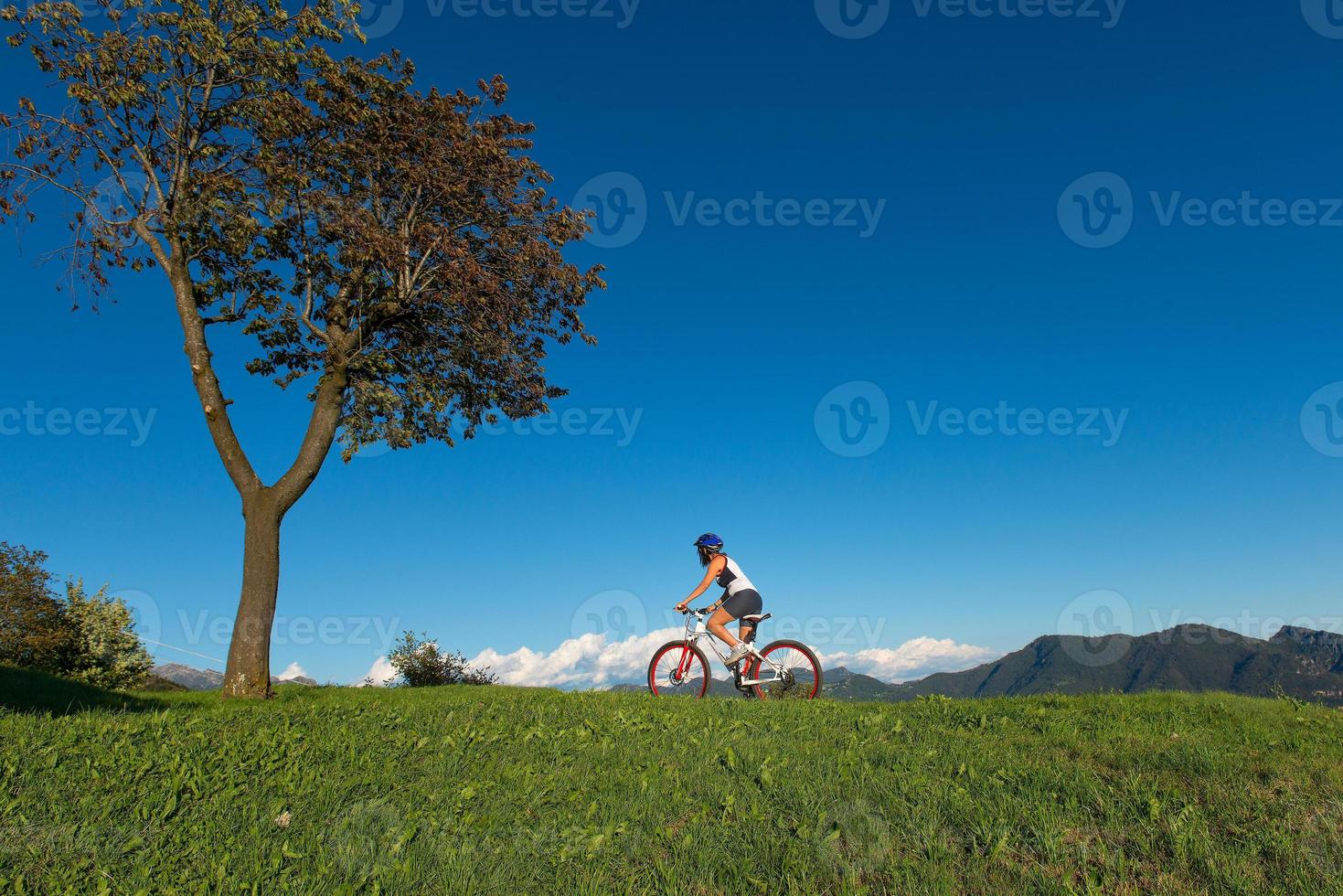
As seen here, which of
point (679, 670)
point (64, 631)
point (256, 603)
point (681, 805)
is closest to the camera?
point (681, 805)

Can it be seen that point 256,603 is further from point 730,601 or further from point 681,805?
point 681,805

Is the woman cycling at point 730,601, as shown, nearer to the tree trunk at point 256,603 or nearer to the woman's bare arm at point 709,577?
the woman's bare arm at point 709,577

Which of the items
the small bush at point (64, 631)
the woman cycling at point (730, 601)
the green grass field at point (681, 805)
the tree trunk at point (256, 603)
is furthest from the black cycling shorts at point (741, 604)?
the small bush at point (64, 631)

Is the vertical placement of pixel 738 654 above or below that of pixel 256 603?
below

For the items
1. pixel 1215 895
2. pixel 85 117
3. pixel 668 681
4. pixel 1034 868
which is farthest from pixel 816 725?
pixel 85 117

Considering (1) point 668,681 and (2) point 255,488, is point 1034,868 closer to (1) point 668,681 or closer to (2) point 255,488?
(1) point 668,681

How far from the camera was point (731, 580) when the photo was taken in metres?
14.4

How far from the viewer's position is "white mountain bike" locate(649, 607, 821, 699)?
14344 millimetres

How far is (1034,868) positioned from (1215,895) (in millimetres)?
1017

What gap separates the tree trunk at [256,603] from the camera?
16719mm

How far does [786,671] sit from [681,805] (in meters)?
8.54

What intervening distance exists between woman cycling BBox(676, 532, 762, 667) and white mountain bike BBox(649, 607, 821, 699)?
119mm

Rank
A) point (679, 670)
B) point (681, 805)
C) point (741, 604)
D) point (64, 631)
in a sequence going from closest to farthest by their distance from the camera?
point (681, 805) → point (741, 604) → point (679, 670) → point (64, 631)

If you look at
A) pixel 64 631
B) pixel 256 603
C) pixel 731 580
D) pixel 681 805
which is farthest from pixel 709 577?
pixel 64 631
